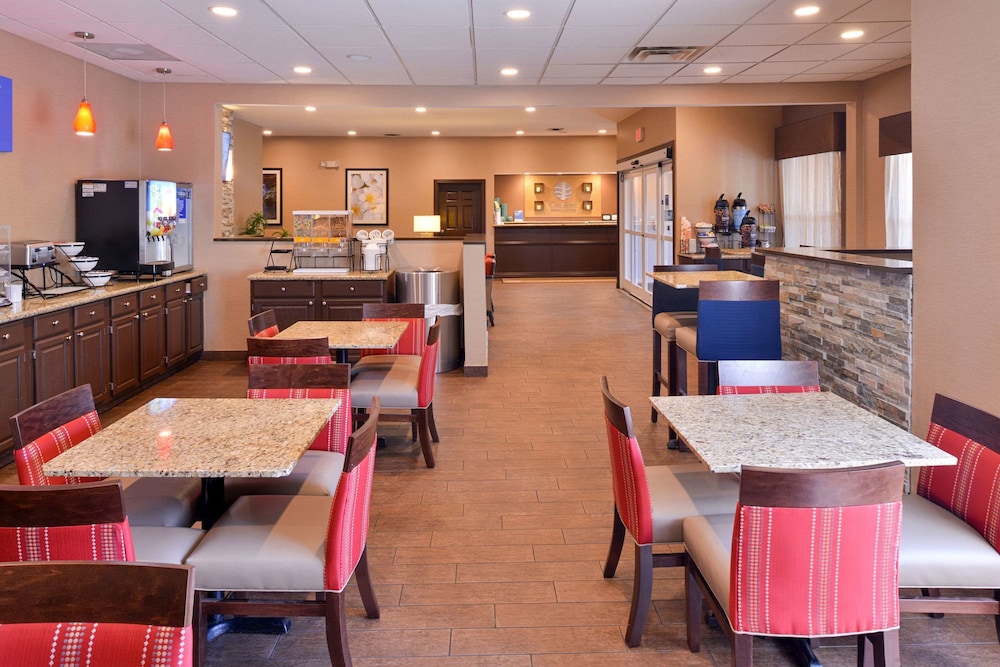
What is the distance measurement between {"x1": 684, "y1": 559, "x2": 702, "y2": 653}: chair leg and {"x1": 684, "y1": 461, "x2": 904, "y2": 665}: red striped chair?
20.6 inches

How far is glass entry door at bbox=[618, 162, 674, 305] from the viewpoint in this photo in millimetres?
11250

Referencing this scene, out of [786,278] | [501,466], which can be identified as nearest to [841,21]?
[786,278]

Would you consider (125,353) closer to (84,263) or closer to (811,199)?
(84,263)

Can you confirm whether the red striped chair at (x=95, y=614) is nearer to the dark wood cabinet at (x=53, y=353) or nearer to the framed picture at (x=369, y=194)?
the dark wood cabinet at (x=53, y=353)

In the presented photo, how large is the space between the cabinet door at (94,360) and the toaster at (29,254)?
56 cm

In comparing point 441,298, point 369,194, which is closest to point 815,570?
point 441,298

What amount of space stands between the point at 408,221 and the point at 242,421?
43.6 ft

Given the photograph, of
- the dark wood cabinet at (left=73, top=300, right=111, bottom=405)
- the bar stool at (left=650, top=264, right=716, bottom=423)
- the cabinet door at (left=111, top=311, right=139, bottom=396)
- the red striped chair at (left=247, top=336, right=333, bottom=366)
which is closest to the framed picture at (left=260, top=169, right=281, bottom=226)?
the cabinet door at (left=111, top=311, right=139, bottom=396)

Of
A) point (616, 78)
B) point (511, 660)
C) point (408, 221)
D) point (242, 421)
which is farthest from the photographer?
point (408, 221)

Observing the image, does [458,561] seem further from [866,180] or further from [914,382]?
[866,180]

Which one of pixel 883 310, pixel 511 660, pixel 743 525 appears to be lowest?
pixel 511 660

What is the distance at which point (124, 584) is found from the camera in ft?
4.91

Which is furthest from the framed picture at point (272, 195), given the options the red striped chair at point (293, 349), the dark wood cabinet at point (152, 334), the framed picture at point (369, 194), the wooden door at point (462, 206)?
the red striped chair at point (293, 349)

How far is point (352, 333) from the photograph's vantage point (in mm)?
5078
